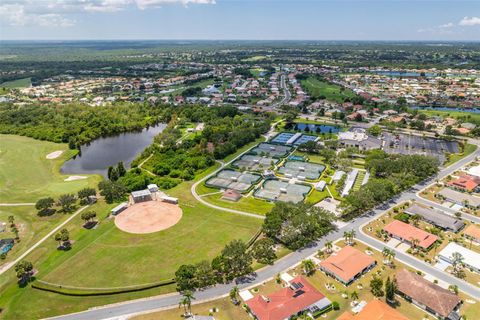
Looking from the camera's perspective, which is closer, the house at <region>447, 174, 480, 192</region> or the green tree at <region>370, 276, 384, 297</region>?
the green tree at <region>370, 276, 384, 297</region>

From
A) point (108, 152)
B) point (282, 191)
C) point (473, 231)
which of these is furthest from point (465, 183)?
point (108, 152)

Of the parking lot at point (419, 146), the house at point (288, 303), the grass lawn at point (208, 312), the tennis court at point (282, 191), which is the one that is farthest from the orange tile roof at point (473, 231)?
the grass lawn at point (208, 312)

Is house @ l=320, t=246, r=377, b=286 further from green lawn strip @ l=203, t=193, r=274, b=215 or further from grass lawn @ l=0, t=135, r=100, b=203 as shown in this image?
grass lawn @ l=0, t=135, r=100, b=203

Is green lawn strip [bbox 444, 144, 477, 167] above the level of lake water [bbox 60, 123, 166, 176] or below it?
above

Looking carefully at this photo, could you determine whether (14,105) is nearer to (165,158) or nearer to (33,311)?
(165,158)

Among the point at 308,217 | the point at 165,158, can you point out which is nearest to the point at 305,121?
the point at 165,158

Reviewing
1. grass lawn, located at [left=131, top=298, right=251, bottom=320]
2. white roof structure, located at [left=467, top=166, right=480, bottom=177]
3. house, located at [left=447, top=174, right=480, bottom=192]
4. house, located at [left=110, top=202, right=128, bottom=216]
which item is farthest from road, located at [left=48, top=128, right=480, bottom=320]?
white roof structure, located at [left=467, top=166, right=480, bottom=177]
